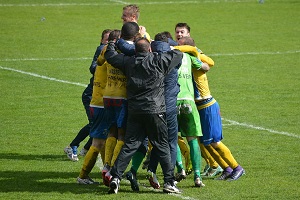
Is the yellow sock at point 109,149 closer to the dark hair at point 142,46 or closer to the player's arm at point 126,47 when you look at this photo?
the player's arm at point 126,47

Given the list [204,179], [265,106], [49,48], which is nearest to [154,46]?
[204,179]

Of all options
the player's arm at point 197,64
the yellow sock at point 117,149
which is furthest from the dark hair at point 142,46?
the yellow sock at point 117,149

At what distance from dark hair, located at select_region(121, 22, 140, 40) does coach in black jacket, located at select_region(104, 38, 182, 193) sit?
0.72 feet

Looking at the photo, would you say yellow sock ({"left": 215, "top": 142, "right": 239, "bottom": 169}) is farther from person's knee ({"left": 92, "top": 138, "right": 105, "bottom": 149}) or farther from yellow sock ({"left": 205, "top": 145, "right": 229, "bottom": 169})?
person's knee ({"left": 92, "top": 138, "right": 105, "bottom": 149})

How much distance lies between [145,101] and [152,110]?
15 cm

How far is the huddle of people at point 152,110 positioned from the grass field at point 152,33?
36 cm

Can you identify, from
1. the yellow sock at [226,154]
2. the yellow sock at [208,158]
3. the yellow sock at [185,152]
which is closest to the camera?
the yellow sock at [226,154]

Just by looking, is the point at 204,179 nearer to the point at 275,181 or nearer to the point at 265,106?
the point at 275,181

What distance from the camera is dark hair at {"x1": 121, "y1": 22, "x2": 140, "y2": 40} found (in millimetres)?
11570

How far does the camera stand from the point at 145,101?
11.3 meters

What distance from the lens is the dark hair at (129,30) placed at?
38.0ft

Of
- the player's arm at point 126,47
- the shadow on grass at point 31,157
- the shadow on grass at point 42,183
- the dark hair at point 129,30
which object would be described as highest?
the dark hair at point 129,30

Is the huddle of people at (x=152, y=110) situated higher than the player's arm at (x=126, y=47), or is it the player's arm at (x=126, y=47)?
the player's arm at (x=126, y=47)

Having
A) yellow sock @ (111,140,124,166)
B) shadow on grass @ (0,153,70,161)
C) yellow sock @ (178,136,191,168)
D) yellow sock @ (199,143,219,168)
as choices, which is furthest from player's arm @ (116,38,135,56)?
shadow on grass @ (0,153,70,161)
